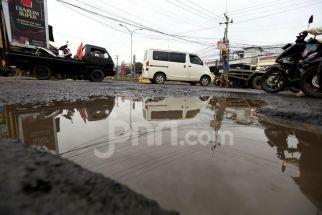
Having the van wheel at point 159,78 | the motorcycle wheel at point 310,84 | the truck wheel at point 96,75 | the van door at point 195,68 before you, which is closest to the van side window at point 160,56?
the van wheel at point 159,78

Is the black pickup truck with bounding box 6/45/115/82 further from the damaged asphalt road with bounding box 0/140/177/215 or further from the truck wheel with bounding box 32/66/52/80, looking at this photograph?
the damaged asphalt road with bounding box 0/140/177/215

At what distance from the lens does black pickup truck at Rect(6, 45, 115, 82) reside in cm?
825

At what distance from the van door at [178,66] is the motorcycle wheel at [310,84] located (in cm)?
628

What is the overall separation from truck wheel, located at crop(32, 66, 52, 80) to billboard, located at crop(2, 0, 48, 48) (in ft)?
9.71

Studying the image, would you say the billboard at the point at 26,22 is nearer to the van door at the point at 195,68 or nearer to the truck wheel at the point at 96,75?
the truck wheel at the point at 96,75

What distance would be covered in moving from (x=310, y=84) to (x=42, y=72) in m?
9.52

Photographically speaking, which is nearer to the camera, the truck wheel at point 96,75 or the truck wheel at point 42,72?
the truck wheel at point 42,72

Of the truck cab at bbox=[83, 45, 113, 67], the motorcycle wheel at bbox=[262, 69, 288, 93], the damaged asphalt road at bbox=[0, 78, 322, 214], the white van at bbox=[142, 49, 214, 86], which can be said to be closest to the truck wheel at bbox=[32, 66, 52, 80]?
the truck cab at bbox=[83, 45, 113, 67]

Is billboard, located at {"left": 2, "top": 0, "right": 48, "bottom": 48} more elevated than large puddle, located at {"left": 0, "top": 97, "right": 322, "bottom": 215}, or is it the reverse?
billboard, located at {"left": 2, "top": 0, "right": 48, "bottom": 48}

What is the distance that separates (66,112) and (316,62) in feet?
16.4

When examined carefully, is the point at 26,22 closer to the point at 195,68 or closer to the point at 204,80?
the point at 195,68

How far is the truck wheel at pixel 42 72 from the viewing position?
872 centimetres

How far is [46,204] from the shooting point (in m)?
0.61

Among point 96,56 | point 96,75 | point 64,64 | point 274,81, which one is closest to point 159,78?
point 96,75
